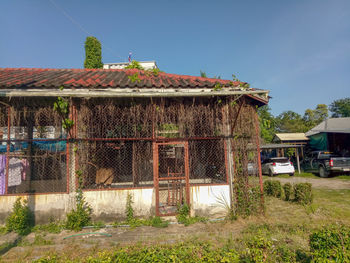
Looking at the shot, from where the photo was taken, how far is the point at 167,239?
13.7 ft

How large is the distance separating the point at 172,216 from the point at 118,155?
290 cm

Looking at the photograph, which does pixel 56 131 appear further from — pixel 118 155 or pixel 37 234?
pixel 37 234

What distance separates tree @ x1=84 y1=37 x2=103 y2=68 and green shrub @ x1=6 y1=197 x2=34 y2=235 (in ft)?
60.4

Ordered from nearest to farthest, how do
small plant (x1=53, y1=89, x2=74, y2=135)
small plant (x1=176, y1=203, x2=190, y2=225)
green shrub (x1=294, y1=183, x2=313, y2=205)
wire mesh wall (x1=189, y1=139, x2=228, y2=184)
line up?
small plant (x1=53, y1=89, x2=74, y2=135) < small plant (x1=176, y1=203, x2=190, y2=225) < wire mesh wall (x1=189, y1=139, x2=228, y2=184) < green shrub (x1=294, y1=183, x2=313, y2=205)

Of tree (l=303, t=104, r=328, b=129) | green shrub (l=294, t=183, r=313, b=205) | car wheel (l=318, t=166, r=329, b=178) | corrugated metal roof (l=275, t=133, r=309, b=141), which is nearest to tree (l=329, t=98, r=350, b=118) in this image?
tree (l=303, t=104, r=328, b=129)

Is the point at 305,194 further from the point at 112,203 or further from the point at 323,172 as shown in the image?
the point at 323,172

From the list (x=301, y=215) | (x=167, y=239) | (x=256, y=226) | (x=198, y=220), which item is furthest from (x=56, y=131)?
(x=301, y=215)

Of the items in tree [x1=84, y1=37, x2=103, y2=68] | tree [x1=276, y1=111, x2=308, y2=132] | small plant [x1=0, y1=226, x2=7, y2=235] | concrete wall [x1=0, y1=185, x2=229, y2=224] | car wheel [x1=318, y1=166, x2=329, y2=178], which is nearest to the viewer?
small plant [x1=0, y1=226, x2=7, y2=235]

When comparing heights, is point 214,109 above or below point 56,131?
above

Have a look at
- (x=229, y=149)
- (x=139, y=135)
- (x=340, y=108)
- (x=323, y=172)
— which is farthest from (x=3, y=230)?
(x=340, y=108)

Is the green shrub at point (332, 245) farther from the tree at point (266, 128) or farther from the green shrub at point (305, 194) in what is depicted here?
the tree at point (266, 128)

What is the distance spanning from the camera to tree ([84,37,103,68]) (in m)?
20.5

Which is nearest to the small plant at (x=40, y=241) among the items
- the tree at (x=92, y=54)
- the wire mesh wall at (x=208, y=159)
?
the wire mesh wall at (x=208, y=159)

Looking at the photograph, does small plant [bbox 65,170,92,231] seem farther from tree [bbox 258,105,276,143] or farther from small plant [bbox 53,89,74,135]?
tree [bbox 258,105,276,143]
